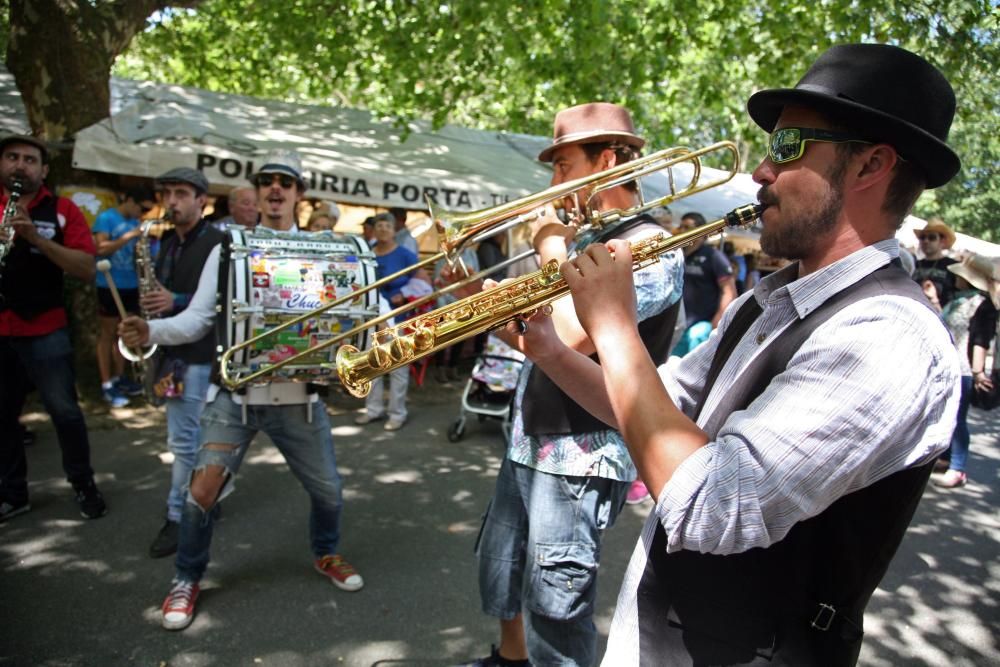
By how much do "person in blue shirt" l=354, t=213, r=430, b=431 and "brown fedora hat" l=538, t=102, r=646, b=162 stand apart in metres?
3.96

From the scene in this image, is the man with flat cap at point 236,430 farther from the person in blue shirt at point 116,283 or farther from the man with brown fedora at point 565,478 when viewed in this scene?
the person in blue shirt at point 116,283

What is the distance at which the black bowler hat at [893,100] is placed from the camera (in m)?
1.29

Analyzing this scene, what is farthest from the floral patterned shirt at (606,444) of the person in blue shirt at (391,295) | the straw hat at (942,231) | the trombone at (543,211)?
the straw hat at (942,231)

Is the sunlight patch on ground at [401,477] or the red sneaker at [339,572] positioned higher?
the sunlight patch on ground at [401,477]

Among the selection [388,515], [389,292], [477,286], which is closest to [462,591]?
[388,515]

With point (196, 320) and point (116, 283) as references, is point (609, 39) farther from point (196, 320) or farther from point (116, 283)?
point (196, 320)

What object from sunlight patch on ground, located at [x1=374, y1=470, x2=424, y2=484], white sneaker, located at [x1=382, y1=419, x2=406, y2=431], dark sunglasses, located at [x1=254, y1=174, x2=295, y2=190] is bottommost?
sunlight patch on ground, located at [x1=374, y1=470, x2=424, y2=484]

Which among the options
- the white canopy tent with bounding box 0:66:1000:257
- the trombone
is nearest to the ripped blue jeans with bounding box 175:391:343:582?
the trombone

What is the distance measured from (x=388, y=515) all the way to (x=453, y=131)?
768 cm

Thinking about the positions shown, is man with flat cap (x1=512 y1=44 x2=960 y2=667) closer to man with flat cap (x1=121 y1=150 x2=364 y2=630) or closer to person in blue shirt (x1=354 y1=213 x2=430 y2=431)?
man with flat cap (x1=121 y1=150 x2=364 y2=630)

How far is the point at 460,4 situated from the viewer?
7375 millimetres

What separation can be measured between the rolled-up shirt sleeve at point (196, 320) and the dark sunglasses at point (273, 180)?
423 millimetres

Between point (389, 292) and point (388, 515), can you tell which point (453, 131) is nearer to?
point (389, 292)

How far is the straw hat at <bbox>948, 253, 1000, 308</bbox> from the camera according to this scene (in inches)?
216
